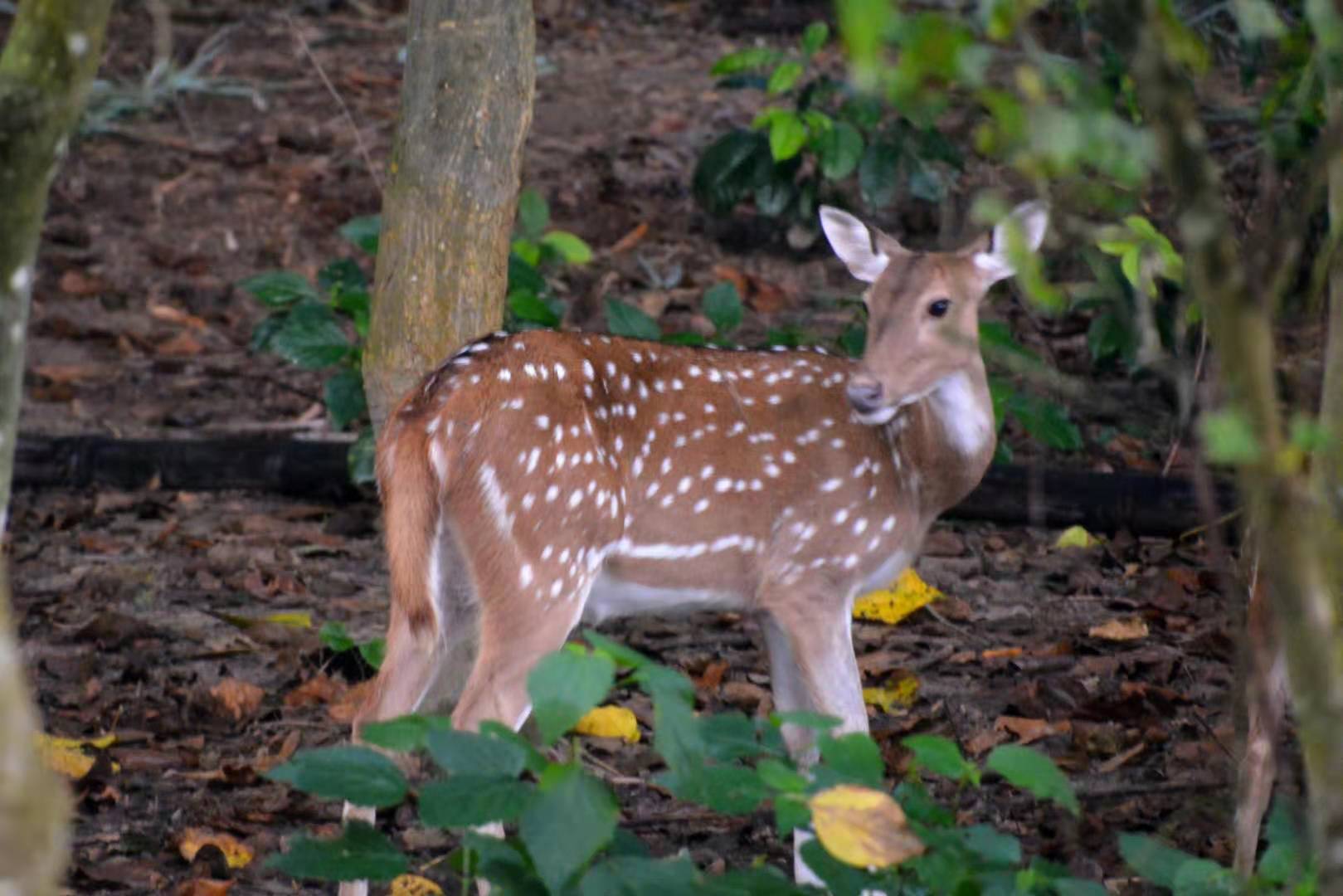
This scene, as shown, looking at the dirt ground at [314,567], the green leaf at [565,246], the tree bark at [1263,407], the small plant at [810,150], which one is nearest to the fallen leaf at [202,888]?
the dirt ground at [314,567]

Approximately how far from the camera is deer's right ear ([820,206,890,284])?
5.30m

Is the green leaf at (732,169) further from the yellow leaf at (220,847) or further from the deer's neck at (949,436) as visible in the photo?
the yellow leaf at (220,847)

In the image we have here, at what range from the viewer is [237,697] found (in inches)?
223

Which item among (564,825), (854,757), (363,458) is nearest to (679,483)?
(363,458)

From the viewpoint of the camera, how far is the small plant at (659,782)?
10.2 ft

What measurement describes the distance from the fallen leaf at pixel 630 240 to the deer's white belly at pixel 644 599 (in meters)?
4.73

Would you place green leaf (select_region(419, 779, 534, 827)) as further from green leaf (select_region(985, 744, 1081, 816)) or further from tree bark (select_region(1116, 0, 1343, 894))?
tree bark (select_region(1116, 0, 1343, 894))

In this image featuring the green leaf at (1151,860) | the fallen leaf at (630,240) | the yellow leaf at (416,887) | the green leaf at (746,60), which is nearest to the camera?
the green leaf at (1151,860)

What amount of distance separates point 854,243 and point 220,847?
2244mm

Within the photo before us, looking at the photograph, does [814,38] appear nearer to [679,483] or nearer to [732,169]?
[732,169]

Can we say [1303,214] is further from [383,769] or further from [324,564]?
[324,564]

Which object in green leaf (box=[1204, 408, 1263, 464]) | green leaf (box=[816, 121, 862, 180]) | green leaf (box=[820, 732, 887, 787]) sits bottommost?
green leaf (box=[820, 732, 887, 787])

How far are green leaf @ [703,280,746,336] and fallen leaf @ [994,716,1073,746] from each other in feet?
4.90

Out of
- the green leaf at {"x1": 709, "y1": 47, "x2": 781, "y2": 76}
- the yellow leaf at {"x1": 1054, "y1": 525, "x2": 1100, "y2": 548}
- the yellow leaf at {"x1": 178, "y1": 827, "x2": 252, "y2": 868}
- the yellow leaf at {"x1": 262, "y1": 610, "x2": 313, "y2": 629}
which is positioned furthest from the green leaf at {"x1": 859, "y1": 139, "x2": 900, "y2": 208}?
the yellow leaf at {"x1": 178, "y1": 827, "x2": 252, "y2": 868}
